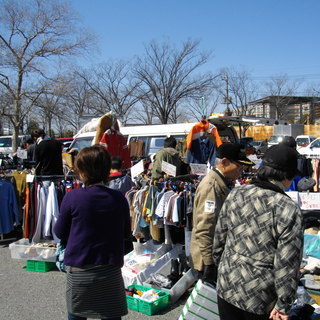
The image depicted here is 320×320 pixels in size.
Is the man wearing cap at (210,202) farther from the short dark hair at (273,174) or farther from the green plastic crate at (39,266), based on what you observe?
the green plastic crate at (39,266)

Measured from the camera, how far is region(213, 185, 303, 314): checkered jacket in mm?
1962

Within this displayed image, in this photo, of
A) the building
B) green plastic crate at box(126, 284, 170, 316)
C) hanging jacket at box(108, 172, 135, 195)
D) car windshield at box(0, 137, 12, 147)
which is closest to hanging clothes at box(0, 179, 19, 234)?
hanging jacket at box(108, 172, 135, 195)

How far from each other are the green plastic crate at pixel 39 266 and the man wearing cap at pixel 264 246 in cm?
369

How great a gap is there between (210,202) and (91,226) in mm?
967

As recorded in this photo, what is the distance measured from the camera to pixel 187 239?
15.0ft

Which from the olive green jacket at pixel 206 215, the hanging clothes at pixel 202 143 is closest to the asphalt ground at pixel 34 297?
the olive green jacket at pixel 206 215

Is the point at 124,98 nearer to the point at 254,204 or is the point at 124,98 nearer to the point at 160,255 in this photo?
the point at 160,255

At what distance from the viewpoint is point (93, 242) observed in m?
2.50

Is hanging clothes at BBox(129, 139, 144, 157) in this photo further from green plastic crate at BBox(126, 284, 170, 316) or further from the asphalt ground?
green plastic crate at BBox(126, 284, 170, 316)

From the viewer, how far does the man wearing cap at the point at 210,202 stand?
2.89 meters

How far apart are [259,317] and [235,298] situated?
0.54 feet

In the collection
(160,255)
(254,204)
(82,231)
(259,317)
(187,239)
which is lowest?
(160,255)

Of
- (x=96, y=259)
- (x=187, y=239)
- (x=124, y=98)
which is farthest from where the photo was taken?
(x=124, y=98)

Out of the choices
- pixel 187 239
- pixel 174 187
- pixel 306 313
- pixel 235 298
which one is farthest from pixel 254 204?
pixel 174 187
